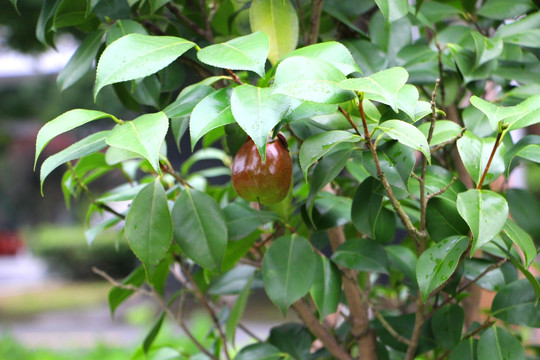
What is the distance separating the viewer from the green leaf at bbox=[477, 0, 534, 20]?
0.73 m

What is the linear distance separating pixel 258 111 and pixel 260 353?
387 mm

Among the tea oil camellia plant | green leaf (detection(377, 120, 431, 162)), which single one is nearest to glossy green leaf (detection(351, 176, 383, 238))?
the tea oil camellia plant

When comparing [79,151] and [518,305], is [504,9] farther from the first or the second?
[79,151]

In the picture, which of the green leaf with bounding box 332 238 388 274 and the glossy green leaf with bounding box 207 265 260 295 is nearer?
the green leaf with bounding box 332 238 388 274

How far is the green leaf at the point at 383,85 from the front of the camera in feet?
1.29

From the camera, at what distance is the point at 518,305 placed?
1.98ft

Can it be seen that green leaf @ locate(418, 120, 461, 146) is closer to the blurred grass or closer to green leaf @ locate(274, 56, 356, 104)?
green leaf @ locate(274, 56, 356, 104)

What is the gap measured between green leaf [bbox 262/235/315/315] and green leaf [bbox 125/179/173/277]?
12 cm

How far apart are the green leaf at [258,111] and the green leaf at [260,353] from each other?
35cm

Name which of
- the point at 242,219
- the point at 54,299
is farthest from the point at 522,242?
the point at 54,299

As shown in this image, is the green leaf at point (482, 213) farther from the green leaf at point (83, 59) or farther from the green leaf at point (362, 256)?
the green leaf at point (83, 59)

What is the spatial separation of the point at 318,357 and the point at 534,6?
55 centimetres

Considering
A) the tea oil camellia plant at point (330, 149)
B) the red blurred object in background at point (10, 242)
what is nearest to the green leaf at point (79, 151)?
the tea oil camellia plant at point (330, 149)

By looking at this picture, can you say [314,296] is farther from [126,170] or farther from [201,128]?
[126,170]
